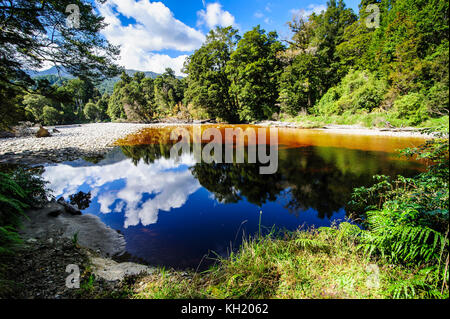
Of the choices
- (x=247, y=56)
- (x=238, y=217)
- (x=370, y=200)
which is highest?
(x=247, y=56)

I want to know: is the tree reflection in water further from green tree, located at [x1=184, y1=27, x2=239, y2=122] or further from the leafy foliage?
green tree, located at [x1=184, y1=27, x2=239, y2=122]

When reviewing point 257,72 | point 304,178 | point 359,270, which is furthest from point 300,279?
point 257,72

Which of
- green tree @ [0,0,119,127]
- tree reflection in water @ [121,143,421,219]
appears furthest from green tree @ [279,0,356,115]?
green tree @ [0,0,119,127]

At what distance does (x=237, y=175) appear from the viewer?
27.9 feet

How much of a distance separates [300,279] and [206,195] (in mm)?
4628

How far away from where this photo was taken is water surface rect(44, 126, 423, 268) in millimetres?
4176

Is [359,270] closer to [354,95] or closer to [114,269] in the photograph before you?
[114,269]

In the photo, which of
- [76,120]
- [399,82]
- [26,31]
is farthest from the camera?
[76,120]

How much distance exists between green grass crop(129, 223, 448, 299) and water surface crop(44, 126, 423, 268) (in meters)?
0.95

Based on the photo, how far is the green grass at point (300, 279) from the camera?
2.06 m

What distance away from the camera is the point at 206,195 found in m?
6.65
